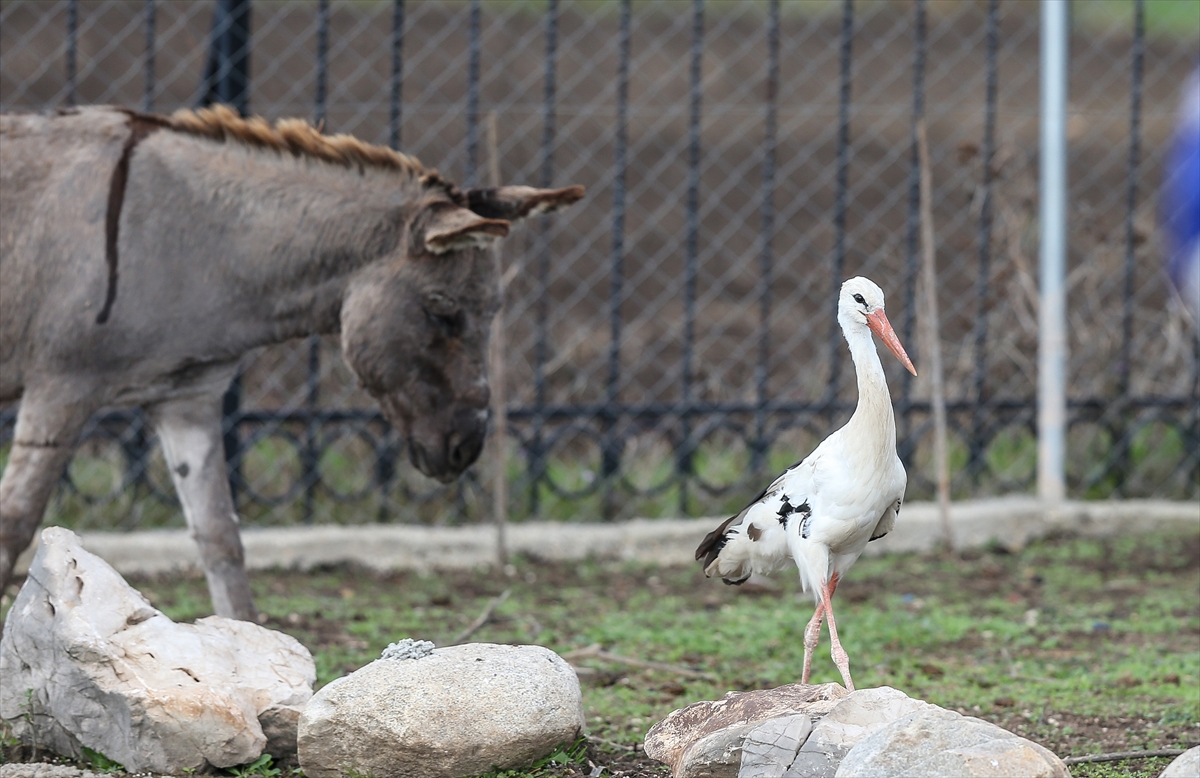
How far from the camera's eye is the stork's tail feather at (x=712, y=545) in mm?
3783

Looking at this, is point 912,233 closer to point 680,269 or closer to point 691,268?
point 691,268

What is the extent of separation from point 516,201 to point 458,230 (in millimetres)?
419

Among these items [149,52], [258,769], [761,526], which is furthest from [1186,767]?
[149,52]

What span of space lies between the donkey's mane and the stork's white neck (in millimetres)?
1903

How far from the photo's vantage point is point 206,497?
4633 millimetres

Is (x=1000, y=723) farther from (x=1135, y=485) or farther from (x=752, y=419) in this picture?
(x=1135, y=485)

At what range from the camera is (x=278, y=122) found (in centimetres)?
481

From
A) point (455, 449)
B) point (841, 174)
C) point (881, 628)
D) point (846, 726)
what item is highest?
point (841, 174)

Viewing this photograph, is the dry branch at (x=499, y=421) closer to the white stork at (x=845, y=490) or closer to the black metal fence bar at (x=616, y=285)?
the black metal fence bar at (x=616, y=285)

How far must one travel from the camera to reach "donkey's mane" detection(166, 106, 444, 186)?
4691 mm

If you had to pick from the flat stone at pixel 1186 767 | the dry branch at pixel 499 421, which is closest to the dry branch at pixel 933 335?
the dry branch at pixel 499 421

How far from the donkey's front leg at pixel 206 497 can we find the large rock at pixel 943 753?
8.19ft

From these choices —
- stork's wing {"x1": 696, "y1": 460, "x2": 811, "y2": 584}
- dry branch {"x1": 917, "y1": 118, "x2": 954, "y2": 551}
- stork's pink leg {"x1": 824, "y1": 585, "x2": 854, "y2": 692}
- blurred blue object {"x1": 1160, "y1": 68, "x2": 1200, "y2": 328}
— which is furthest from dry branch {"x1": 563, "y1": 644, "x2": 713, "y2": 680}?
blurred blue object {"x1": 1160, "y1": 68, "x2": 1200, "y2": 328}

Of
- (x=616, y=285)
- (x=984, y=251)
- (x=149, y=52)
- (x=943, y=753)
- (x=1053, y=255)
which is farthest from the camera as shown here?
(x=984, y=251)
